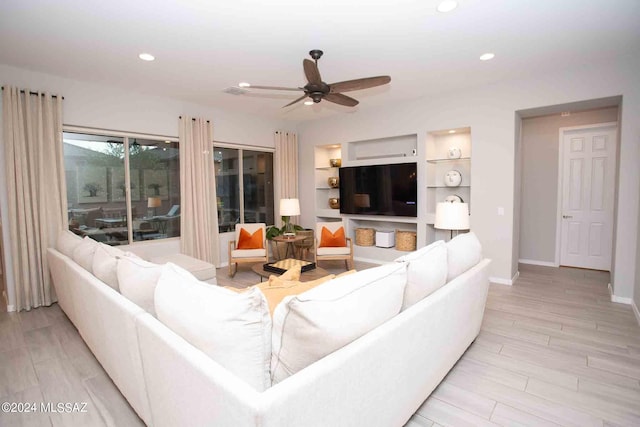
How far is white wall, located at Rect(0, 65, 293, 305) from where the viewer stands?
12.5ft

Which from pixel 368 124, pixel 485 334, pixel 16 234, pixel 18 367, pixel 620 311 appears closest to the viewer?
pixel 18 367

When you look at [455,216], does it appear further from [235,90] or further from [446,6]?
[235,90]

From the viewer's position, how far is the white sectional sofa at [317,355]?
3.78 ft

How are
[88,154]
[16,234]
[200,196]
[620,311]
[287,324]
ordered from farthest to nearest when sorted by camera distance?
[200,196]
[88,154]
[16,234]
[620,311]
[287,324]

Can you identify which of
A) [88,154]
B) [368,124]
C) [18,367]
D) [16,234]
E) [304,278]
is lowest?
[18,367]

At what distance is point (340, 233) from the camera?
219 inches

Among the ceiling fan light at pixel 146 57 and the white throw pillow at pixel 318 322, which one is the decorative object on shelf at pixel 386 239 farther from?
the white throw pillow at pixel 318 322

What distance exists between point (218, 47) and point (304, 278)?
2586 millimetres

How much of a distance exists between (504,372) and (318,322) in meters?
1.93

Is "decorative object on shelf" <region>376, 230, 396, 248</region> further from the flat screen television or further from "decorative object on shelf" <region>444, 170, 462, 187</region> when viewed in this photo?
"decorative object on shelf" <region>444, 170, 462, 187</region>

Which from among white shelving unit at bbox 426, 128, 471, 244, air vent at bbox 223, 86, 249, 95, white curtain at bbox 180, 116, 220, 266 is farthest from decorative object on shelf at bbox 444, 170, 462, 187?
white curtain at bbox 180, 116, 220, 266

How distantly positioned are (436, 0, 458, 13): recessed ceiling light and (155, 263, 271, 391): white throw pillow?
2587mm

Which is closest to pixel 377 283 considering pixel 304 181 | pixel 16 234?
pixel 16 234

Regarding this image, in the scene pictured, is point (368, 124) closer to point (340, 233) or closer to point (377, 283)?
point (340, 233)
